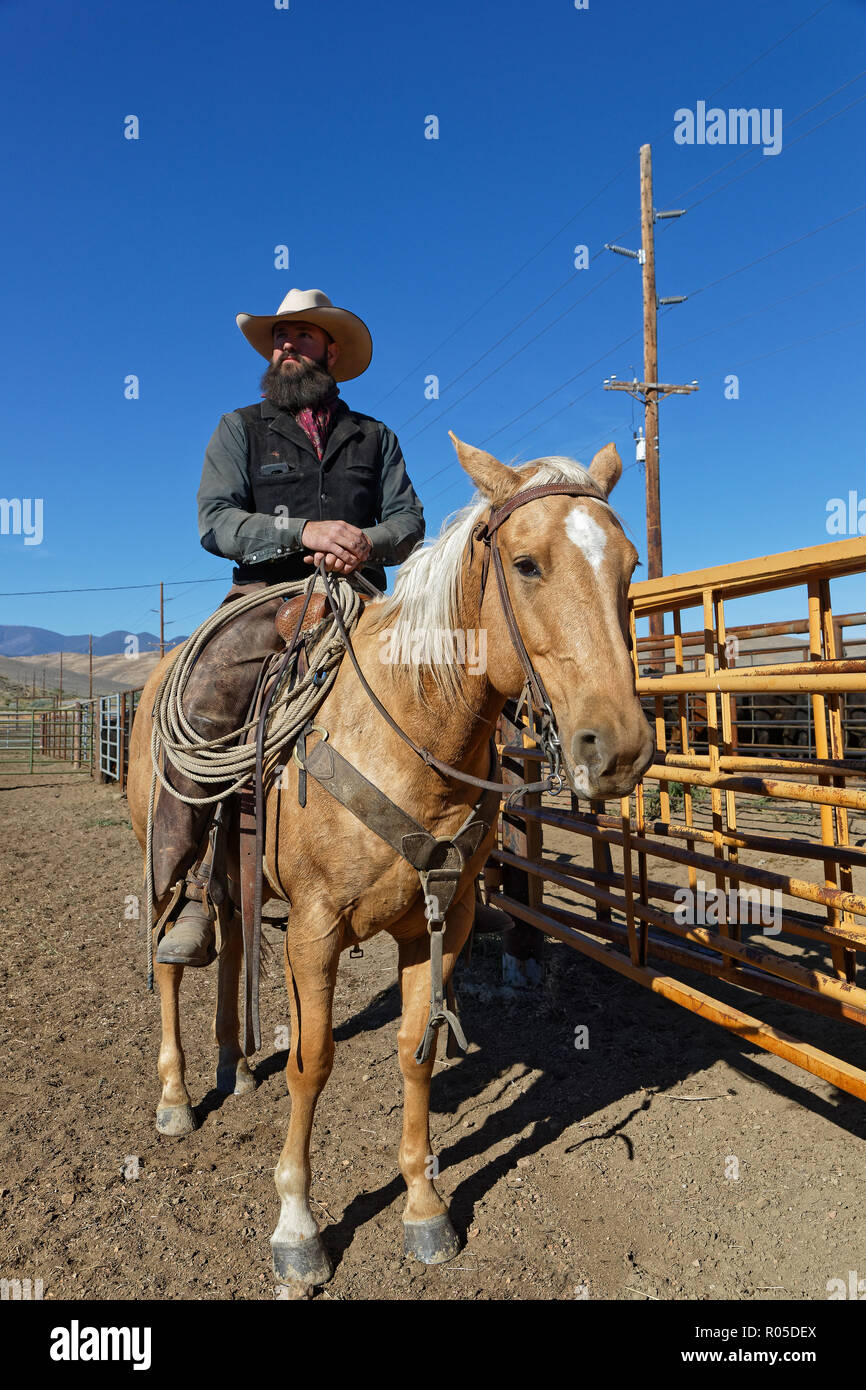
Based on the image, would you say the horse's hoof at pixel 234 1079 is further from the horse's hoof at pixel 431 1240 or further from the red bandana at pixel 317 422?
the red bandana at pixel 317 422

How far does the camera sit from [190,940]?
9.39 ft

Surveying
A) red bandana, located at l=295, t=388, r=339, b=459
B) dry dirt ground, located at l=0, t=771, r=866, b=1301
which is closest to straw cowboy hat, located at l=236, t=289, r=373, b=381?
red bandana, located at l=295, t=388, r=339, b=459

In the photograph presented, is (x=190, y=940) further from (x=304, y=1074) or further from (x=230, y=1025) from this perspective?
(x=230, y=1025)

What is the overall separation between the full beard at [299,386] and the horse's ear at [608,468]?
5.29 feet

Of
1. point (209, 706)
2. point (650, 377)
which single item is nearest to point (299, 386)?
point (209, 706)

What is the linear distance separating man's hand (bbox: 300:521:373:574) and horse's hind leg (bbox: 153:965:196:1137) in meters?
2.05

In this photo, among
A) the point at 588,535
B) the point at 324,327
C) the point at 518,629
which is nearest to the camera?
the point at 588,535

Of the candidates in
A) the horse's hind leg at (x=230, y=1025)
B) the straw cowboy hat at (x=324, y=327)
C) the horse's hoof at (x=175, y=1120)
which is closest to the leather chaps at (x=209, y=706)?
the horse's hind leg at (x=230, y=1025)

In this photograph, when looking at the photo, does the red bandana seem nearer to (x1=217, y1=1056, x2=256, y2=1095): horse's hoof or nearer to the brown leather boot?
the brown leather boot

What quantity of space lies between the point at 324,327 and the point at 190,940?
2806 mm

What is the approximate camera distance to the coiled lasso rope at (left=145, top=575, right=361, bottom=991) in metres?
2.59

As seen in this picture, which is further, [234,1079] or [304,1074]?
[234,1079]
